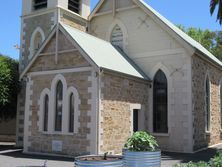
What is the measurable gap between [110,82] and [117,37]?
5.96 m

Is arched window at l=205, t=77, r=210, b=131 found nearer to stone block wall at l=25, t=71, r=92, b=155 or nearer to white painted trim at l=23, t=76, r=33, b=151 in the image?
stone block wall at l=25, t=71, r=92, b=155

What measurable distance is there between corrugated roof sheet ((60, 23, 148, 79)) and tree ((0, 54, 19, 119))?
560 centimetres

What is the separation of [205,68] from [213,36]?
83.3 ft

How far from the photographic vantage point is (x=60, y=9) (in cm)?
2103

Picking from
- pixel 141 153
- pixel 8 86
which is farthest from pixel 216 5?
pixel 8 86

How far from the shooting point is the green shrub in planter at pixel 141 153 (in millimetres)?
8117

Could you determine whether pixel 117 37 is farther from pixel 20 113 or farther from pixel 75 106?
pixel 20 113

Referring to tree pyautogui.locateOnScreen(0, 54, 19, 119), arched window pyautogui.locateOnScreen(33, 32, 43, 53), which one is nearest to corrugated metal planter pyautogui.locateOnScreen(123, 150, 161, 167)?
tree pyautogui.locateOnScreen(0, 54, 19, 119)

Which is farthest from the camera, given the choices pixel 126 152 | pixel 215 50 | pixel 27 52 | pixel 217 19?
pixel 215 50

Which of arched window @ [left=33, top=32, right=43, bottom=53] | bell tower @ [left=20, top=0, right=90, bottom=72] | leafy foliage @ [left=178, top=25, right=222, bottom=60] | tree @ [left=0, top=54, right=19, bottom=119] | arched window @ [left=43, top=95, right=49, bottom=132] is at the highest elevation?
leafy foliage @ [left=178, top=25, right=222, bottom=60]

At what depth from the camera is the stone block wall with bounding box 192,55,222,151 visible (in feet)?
60.0

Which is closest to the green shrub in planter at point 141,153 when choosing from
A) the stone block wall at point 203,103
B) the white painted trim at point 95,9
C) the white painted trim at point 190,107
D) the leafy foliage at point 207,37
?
the white painted trim at point 190,107

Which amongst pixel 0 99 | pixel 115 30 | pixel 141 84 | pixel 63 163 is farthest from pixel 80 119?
pixel 115 30

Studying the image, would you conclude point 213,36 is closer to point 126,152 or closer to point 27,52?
point 27,52
